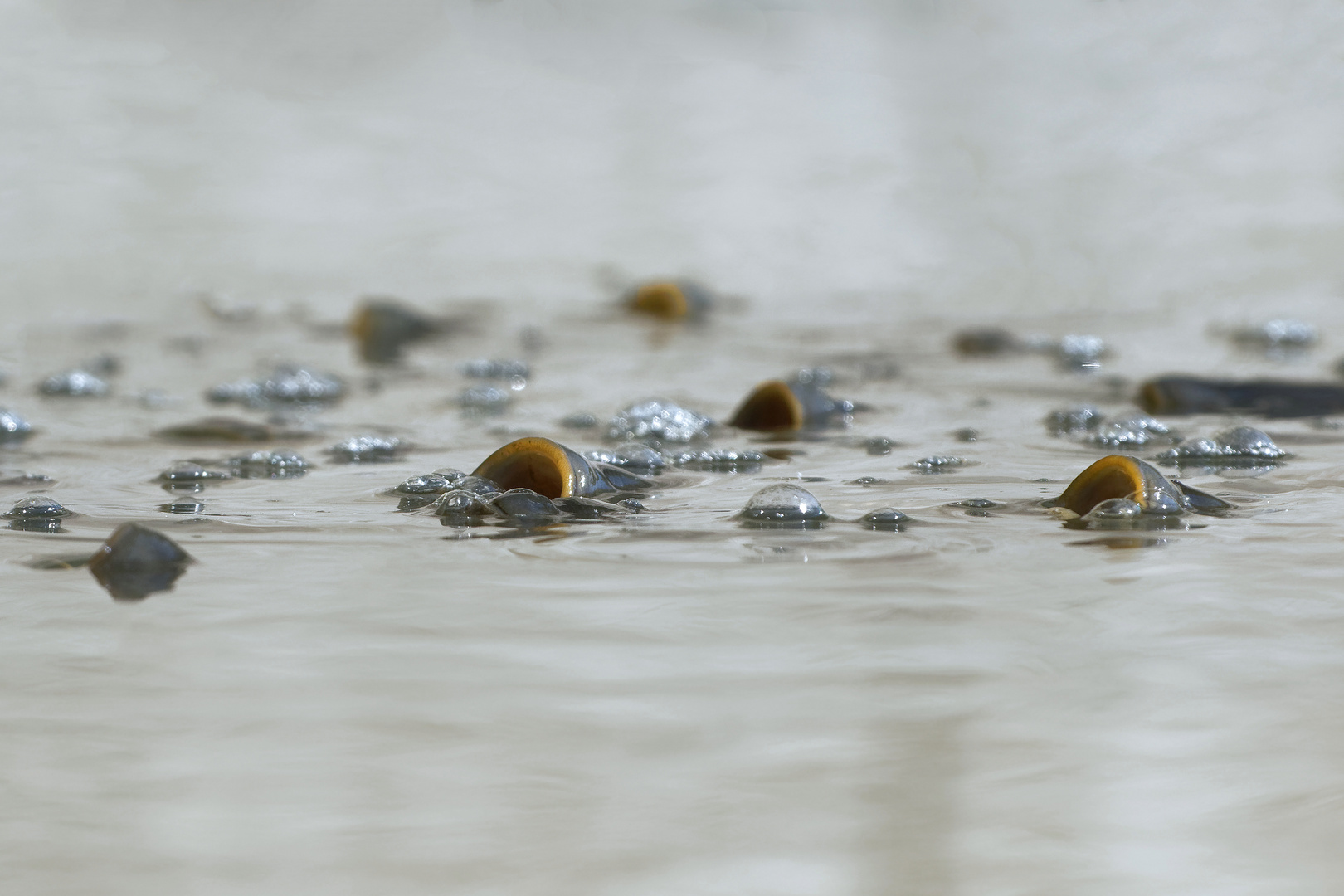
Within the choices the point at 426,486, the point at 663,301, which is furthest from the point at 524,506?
the point at 663,301

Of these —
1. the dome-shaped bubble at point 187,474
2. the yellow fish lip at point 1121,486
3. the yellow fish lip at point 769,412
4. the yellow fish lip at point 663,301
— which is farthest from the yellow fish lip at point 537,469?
the yellow fish lip at point 663,301

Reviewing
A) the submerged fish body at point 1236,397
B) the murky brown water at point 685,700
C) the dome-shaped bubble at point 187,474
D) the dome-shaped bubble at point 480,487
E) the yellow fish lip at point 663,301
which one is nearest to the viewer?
the murky brown water at point 685,700

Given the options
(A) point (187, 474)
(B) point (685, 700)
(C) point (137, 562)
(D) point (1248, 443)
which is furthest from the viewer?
(D) point (1248, 443)

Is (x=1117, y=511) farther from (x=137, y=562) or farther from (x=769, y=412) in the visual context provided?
(x=137, y=562)

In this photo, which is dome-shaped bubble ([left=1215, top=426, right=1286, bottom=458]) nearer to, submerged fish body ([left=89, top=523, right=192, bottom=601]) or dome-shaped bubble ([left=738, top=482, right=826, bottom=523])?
dome-shaped bubble ([left=738, top=482, right=826, bottom=523])

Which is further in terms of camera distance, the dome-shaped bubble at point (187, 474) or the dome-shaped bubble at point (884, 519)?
the dome-shaped bubble at point (187, 474)

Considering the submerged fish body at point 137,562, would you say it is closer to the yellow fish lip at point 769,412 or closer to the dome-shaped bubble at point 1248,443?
the yellow fish lip at point 769,412
